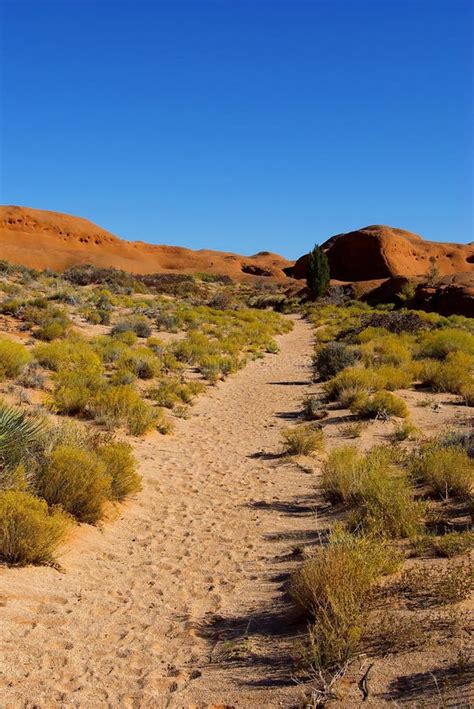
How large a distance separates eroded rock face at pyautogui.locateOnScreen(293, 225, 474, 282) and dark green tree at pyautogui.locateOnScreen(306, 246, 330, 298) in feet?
32.4

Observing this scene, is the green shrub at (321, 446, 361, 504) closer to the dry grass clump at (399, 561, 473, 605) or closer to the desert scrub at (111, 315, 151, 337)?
the dry grass clump at (399, 561, 473, 605)

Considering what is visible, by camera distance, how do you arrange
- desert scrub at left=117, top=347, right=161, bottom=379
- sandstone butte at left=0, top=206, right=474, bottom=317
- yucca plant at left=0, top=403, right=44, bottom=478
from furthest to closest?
sandstone butte at left=0, top=206, right=474, bottom=317, desert scrub at left=117, top=347, right=161, bottom=379, yucca plant at left=0, top=403, right=44, bottom=478

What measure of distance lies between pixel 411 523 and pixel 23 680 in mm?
3525

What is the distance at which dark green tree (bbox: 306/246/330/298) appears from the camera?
4512 cm

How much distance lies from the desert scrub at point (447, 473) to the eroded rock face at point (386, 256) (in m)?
47.6

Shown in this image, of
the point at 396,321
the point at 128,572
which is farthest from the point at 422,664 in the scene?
the point at 396,321

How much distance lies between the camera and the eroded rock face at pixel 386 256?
5450cm

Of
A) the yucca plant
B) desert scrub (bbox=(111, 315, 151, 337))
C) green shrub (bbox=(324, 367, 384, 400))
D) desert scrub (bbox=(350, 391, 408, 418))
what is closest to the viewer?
the yucca plant

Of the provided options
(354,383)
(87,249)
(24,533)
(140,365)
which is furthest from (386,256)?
(24,533)

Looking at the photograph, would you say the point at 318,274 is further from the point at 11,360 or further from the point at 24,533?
the point at 24,533

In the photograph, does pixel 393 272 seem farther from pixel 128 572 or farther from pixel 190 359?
pixel 128 572

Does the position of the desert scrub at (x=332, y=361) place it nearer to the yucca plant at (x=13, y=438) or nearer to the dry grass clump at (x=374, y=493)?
the dry grass clump at (x=374, y=493)

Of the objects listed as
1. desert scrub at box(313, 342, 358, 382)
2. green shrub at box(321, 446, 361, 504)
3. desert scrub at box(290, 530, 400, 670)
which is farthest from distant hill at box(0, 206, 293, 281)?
desert scrub at box(290, 530, 400, 670)

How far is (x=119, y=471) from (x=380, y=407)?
5.95m
